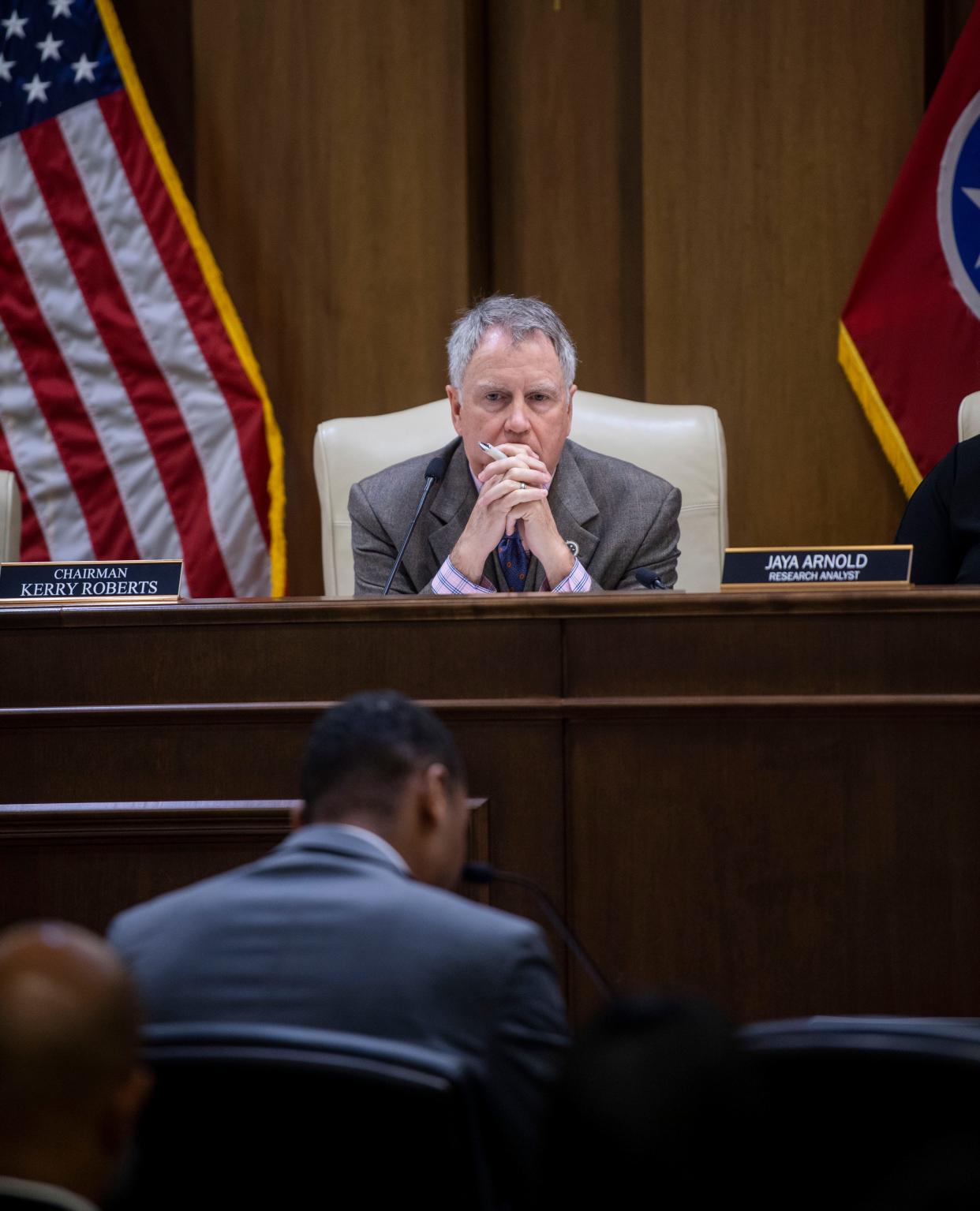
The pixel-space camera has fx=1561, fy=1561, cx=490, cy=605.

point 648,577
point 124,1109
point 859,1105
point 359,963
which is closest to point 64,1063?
point 124,1109

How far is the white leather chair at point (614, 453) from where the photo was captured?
3773 mm

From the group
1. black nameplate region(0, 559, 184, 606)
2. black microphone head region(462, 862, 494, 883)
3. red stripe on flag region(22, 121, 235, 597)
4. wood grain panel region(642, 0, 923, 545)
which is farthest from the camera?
red stripe on flag region(22, 121, 235, 597)

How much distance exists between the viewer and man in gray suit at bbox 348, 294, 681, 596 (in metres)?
3.37

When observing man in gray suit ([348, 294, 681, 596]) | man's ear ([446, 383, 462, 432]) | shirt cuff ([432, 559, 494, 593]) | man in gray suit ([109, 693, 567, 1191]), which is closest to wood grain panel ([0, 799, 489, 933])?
shirt cuff ([432, 559, 494, 593])

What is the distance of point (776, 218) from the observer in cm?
440

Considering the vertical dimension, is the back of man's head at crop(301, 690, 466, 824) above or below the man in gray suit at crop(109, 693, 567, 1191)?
above

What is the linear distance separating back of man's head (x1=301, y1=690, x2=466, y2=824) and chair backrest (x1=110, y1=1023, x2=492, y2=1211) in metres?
0.43

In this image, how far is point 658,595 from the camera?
251cm

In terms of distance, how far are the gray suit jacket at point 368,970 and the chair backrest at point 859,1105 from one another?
1.02 ft

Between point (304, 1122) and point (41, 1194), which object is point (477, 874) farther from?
point (41, 1194)

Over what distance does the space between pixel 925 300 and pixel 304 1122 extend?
3621 millimetres

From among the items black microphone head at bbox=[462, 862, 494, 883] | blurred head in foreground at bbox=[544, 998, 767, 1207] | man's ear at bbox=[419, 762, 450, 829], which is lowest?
black microphone head at bbox=[462, 862, 494, 883]

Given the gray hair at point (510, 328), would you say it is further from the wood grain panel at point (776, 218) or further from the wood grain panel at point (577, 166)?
the wood grain panel at point (577, 166)

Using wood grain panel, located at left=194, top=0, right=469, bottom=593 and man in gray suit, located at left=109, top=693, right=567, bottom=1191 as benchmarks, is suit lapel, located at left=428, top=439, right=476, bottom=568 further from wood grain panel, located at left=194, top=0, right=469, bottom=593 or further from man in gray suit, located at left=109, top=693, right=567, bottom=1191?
man in gray suit, located at left=109, top=693, right=567, bottom=1191
